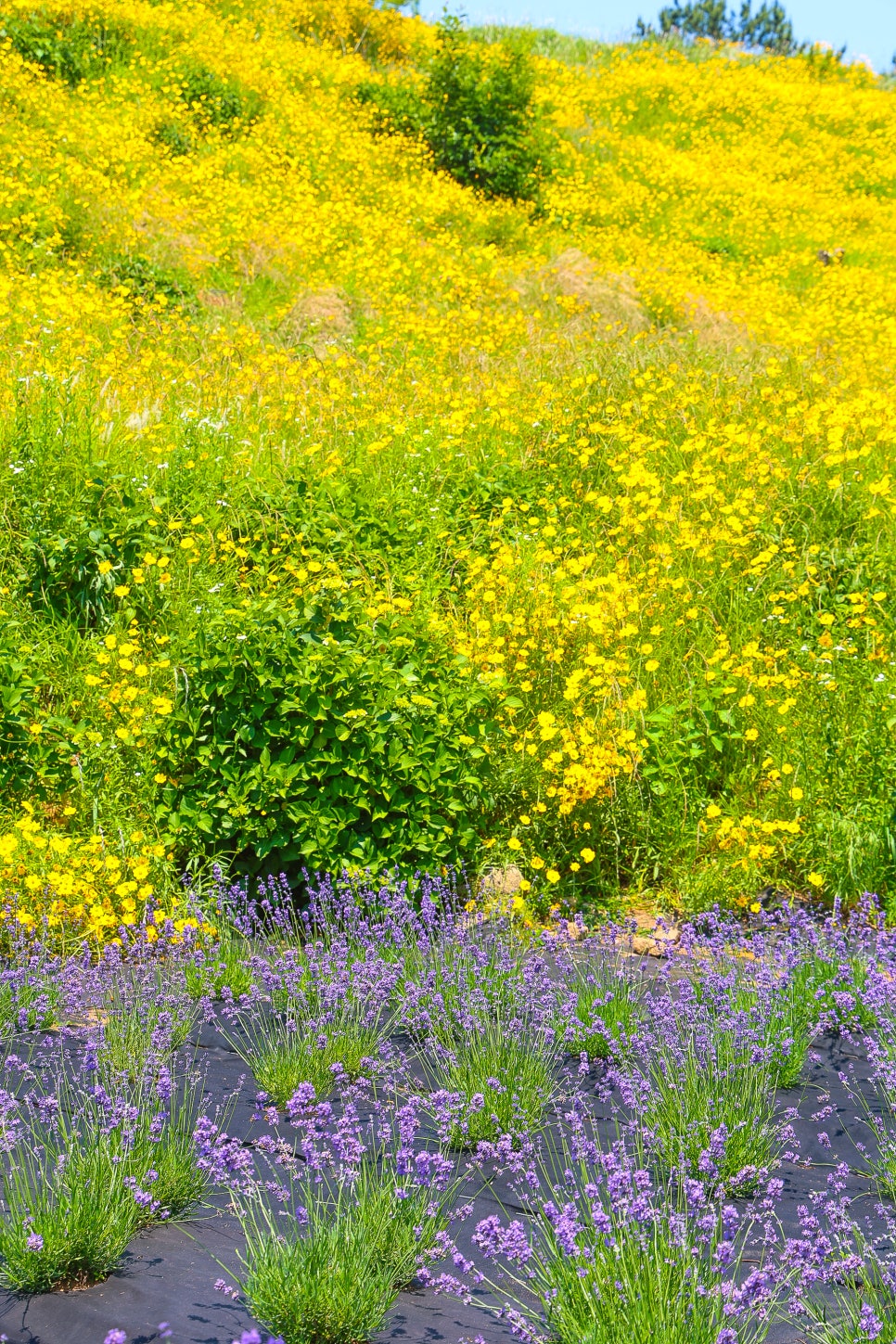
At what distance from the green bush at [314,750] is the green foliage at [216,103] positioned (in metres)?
11.8

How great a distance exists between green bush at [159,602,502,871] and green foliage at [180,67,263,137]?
11780 millimetres

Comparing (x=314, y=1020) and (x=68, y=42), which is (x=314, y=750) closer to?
(x=314, y=1020)

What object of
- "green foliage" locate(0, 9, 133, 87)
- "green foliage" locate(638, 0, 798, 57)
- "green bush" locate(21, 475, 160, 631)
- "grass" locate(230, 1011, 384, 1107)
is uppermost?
"green foliage" locate(638, 0, 798, 57)

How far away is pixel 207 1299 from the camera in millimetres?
2277

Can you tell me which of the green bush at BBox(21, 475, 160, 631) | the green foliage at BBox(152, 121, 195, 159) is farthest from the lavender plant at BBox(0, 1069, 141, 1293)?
the green foliage at BBox(152, 121, 195, 159)

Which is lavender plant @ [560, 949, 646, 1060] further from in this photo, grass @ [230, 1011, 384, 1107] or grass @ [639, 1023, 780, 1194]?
grass @ [230, 1011, 384, 1107]

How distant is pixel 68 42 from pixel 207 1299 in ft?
51.5

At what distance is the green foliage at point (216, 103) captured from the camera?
14.1 meters

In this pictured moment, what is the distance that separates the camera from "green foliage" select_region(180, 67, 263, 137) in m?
14.1

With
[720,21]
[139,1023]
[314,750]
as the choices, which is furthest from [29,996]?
[720,21]

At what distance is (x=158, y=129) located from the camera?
1349 cm

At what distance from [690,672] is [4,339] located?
560 centimetres

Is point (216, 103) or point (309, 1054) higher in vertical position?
point (216, 103)

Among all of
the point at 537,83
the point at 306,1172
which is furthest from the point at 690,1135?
the point at 537,83
